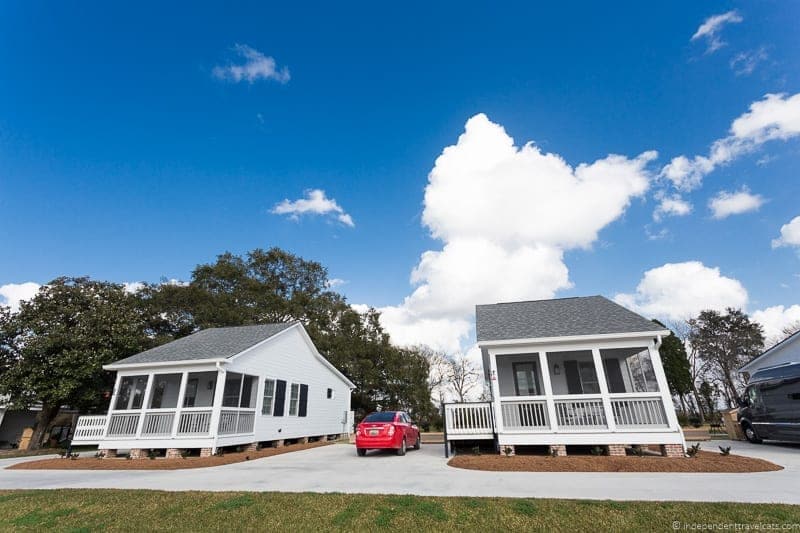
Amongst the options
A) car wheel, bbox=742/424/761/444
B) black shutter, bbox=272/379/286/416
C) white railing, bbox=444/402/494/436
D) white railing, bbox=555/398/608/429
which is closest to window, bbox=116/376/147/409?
black shutter, bbox=272/379/286/416

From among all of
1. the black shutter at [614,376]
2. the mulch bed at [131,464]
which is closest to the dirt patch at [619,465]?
the black shutter at [614,376]

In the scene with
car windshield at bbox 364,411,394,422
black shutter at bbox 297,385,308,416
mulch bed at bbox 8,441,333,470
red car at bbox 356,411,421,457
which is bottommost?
mulch bed at bbox 8,441,333,470

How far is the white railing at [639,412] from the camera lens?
10.0m

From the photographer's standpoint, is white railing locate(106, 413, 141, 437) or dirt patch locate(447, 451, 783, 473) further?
white railing locate(106, 413, 141, 437)

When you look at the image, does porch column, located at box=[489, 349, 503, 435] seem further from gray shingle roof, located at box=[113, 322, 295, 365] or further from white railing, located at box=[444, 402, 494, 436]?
gray shingle roof, located at box=[113, 322, 295, 365]

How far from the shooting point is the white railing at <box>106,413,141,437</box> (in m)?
12.9

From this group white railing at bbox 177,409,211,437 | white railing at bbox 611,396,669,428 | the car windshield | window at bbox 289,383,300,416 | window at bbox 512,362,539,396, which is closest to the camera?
white railing at bbox 611,396,669,428

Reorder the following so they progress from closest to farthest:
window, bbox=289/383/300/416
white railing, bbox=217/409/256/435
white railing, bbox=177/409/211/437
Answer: white railing, bbox=177/409/211/437 → white railing, bbox=217/409/256/435 → window, bbox=289/383/300/416

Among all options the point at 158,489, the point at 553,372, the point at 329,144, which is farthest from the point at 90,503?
the point at 329,144

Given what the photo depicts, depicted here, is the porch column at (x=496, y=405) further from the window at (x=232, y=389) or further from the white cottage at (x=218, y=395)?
the window at (x=232, y=389)

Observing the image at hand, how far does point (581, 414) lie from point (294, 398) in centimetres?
1276

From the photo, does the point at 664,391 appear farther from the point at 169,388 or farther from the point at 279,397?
the point at 169,388

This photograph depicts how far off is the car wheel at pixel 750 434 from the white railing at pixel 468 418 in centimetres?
1017

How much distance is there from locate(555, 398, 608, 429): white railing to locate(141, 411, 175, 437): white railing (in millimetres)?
13284
